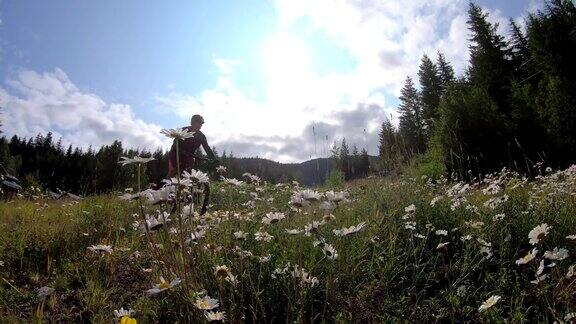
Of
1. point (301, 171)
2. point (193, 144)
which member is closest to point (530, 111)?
point (301, 171)

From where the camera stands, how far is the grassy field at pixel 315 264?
2188 mm

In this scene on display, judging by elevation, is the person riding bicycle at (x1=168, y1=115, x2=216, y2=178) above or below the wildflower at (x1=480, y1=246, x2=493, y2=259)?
above

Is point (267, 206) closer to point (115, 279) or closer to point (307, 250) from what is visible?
point (307, 250)

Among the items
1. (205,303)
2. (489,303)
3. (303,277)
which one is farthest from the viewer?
(303,277)

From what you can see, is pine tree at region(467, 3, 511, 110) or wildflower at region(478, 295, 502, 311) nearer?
wildflower at region(478, 295, 502, 311)

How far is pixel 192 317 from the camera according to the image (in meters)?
2.19

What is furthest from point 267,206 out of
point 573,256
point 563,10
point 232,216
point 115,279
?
point 563,10

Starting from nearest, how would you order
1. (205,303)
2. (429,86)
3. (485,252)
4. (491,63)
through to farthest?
1. (205,303)
2. (485,252)
3. (491,63)
4. (429,86)

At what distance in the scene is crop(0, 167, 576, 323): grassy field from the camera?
2.19 meters

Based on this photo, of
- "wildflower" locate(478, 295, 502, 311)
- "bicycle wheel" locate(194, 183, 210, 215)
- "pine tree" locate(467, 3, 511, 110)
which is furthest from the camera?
"pine tree" locate(467, 3, 511, 110)

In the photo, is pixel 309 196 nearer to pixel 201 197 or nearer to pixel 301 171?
pixel 201 197

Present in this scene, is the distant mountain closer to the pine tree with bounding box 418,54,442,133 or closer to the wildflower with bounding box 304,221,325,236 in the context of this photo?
the wildflower with bounding box 304,221,325,236

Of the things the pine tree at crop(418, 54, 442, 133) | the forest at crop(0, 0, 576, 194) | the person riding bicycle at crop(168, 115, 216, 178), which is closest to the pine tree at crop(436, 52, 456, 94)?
the pine tree at crop(418, 54, 442, 133)

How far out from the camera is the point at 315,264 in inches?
112
